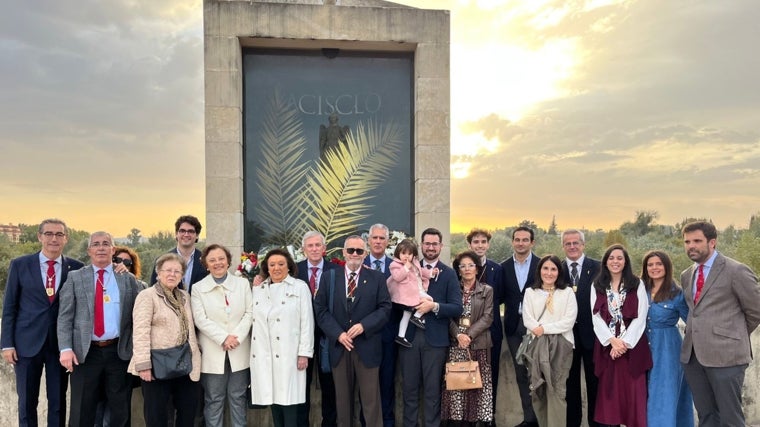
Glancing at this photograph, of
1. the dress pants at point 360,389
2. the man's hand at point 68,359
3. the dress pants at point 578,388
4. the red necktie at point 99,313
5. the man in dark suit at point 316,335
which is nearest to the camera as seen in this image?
the man's hand at point 68,359

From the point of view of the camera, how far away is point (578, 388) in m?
5.65

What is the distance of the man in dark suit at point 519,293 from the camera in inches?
225

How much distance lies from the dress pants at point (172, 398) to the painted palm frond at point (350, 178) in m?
3.29

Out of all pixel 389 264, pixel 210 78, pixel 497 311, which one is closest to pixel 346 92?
pixel 210 78

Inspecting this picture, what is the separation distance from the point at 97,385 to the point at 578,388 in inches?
170

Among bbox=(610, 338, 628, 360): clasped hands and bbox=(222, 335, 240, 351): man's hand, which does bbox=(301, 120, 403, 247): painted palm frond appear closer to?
bbox=(222, 335, 240, 351): man's hand

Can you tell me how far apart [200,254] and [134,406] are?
1599mm

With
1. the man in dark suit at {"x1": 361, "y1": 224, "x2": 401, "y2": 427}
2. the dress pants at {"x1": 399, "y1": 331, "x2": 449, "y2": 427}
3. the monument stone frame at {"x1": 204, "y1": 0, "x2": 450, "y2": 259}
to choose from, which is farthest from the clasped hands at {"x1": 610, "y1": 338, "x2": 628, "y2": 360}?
the monument stone frame at {"x1": 204, "y1": 0, "x2": 450, "y2": 259}

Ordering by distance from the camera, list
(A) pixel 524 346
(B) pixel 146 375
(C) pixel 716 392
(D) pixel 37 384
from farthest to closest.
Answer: (A) pixel 524 346
(D) pixel 37 384
(C) pixel 716 392
(B) pixel 146 375

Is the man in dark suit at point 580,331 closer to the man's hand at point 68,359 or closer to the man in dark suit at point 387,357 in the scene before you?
the man in dark suit at point 387,357

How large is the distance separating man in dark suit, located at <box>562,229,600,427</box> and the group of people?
2 centimetres

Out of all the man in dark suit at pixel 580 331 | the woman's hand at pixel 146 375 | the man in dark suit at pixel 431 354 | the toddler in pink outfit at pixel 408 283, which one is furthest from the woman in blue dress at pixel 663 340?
the woman's hand at pixel 146 375

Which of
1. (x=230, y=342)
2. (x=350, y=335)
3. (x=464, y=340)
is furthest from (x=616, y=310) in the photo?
(x=230, y=342)

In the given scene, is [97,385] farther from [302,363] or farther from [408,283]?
[408,283]
